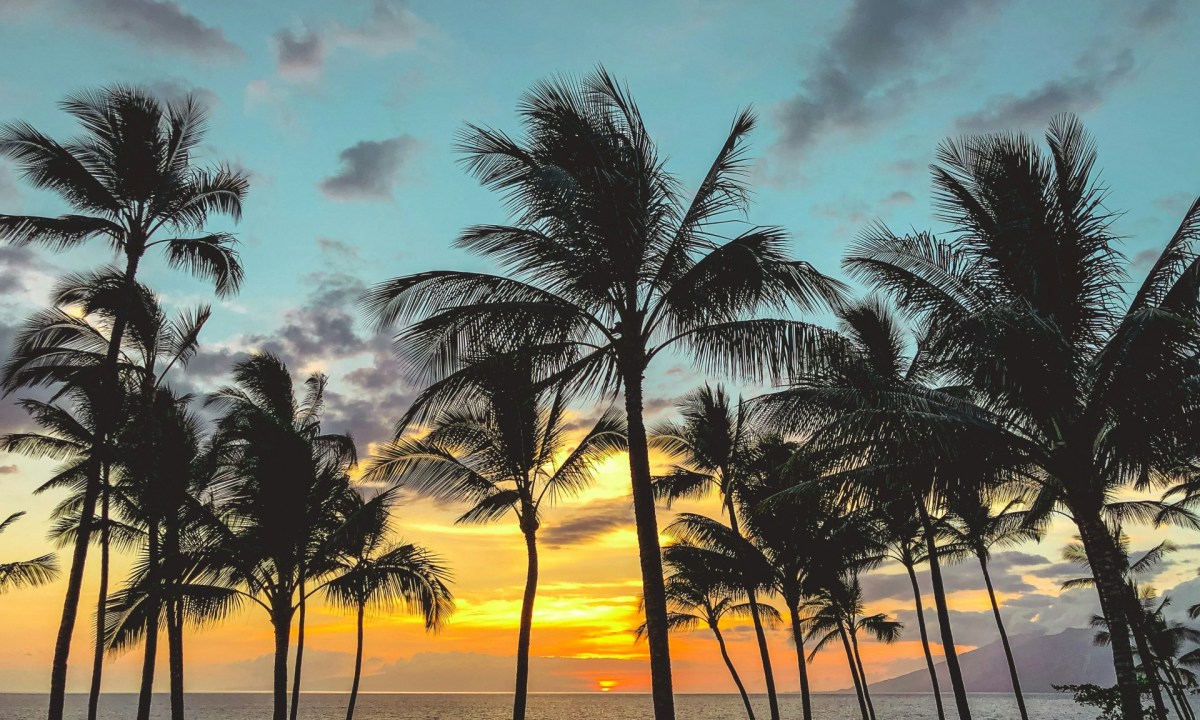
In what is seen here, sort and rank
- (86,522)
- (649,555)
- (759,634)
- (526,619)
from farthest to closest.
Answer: (759,634) → (526,619) → (86,522) → (649,555)

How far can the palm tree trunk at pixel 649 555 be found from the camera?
31.0ft

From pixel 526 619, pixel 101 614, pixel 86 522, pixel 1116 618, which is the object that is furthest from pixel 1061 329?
pixel 101 614

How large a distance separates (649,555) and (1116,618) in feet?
21.0

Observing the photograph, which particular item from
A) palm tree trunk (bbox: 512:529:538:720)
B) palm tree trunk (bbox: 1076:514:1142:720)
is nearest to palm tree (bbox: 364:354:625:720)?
palm tree trunk (bbox: 512:529:538:720)

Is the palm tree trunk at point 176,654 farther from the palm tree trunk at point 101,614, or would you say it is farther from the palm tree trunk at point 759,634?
the palm tree trunk at point 759,634

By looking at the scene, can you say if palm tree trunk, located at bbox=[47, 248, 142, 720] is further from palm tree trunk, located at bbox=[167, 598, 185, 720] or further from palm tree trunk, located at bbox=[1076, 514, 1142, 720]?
palm tree trunk, located at bbox=[1076, 514, 1142, 720]

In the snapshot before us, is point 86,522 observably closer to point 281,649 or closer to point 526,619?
point 281,649

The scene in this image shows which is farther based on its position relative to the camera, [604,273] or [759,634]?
[759,634]

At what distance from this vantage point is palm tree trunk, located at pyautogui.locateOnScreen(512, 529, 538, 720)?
54.7 feet

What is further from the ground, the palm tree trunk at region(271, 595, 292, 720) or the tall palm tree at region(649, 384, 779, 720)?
the tall palm tree at region(649, 384, 779, 720)

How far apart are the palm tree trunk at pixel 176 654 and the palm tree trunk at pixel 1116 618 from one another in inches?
671

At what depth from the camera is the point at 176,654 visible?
59.8ft

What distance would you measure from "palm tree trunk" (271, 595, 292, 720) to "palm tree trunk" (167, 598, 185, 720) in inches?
76.7

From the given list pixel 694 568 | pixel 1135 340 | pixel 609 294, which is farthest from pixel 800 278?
pixel 694 568
